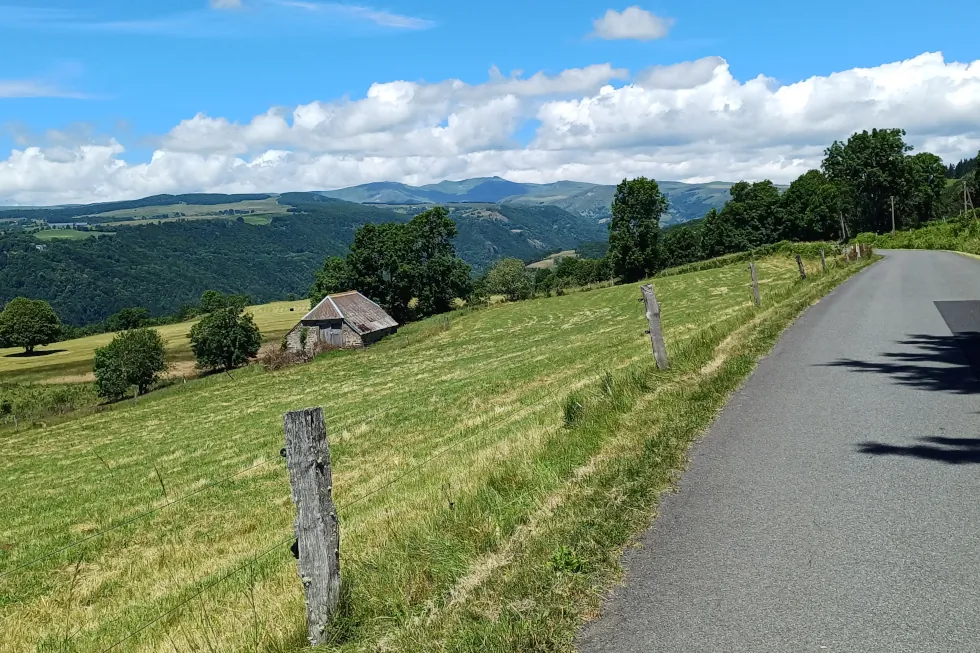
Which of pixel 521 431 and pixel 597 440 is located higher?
pixel 597 440

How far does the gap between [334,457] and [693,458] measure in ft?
39.3

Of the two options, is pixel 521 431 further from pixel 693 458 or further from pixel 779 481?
pixel 779 481

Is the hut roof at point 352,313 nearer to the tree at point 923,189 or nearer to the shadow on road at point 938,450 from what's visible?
the shadow on road at point 938,450

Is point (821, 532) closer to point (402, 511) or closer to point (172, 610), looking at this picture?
point (402, 511)

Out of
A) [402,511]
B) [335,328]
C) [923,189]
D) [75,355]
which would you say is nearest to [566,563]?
[402,511]

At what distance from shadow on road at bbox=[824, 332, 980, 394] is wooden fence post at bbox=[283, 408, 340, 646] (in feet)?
31.7

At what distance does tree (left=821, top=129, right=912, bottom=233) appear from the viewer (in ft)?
372

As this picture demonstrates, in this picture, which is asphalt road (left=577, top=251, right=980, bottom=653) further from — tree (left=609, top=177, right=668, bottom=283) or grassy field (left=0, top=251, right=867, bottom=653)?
tree (left=609, top=177, right=668, bottom=283)

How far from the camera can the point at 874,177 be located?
11444 cm

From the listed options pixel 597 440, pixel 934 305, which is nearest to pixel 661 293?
pixel 934 305

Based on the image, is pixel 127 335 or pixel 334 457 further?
pixel 127 335

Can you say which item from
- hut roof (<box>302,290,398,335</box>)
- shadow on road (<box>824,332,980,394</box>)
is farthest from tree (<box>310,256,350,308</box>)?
shadow on road (<box>824,332,980,394</box>)

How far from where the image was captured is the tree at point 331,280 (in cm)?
8662

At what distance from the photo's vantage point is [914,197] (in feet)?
383
